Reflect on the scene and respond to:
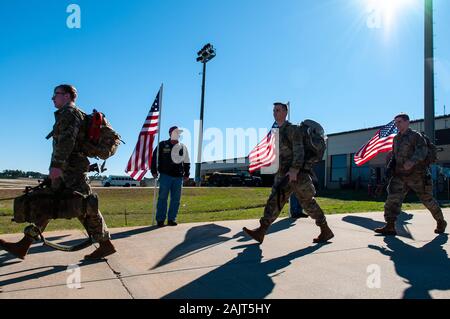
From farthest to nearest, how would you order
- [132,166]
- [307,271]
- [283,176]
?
[132,166] → [283,176] → [307,271]

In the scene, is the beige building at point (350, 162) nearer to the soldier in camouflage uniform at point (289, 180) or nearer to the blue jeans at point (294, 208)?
the blue jeans at point (294, 208)

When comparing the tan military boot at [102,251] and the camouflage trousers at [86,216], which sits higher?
the camouflage trousers at [86,216]

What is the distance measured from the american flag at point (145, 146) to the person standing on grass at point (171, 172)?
628 mm

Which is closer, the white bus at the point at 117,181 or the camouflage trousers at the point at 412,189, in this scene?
the camouflage trousers at the point at 412,189

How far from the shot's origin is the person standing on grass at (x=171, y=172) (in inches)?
253

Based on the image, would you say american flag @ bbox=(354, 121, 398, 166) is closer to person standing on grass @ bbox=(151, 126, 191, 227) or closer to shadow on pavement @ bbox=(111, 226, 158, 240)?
person standing on grass @ bbox=(151, 126, 191, 227)

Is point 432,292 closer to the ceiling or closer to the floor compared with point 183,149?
closer to the floor

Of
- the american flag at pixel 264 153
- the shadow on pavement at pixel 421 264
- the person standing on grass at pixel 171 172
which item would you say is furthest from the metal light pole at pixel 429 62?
the person standing on grass at pixel 171 172

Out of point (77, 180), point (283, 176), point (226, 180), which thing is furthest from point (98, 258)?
point (226, 180)

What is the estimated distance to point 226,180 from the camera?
42281 millimetres

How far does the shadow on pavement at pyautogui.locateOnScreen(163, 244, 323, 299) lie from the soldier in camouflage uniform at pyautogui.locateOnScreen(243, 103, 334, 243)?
679 millimetres

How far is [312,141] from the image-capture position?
4.88m
